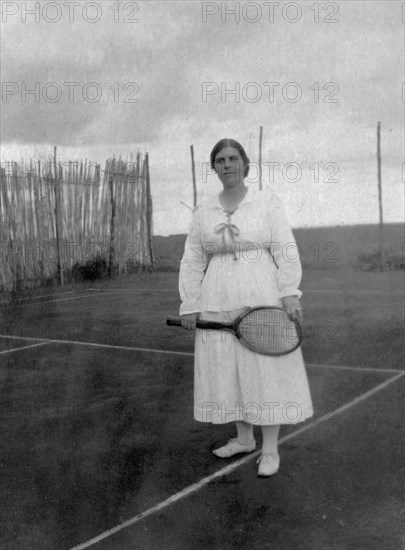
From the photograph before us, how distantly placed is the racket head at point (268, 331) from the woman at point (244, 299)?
53 millimetres

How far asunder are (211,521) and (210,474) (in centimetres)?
61

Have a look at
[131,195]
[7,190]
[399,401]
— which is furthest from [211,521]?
[131,195]

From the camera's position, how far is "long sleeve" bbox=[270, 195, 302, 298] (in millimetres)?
3898

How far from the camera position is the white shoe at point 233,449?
14.2 ft

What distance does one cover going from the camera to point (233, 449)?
4.34 meters

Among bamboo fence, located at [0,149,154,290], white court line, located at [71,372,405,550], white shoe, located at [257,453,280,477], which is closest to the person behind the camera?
white court line, located at [71,372,405,550]

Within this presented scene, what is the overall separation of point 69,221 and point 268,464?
34.8 feet

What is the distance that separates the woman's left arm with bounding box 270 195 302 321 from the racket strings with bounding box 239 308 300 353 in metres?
0.08

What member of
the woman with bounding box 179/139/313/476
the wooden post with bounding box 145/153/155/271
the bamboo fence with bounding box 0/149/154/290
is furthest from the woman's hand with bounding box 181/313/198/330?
the wooden post with bounding box 145/153/155/271

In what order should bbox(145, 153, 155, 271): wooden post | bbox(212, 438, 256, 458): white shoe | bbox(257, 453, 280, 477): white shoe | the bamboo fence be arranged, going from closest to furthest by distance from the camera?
1. bbox(257, 453, 280, 477): white shoe
2. bbox(212, 438, 256, 458): white shoe
3. the bamboo fence
4. bbox(145, 153, 155, 271): wooden post

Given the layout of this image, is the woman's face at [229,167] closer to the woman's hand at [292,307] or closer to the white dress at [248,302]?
the white dress at [248,302]

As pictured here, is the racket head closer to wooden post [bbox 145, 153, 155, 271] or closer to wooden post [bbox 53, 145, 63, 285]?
wooden post [bbox 53, 145, 63, 285]

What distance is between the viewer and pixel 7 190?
12.8 metres

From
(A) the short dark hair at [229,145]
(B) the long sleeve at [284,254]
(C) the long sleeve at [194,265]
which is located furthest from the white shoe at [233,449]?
(A) the short dark hair at [229,145]
